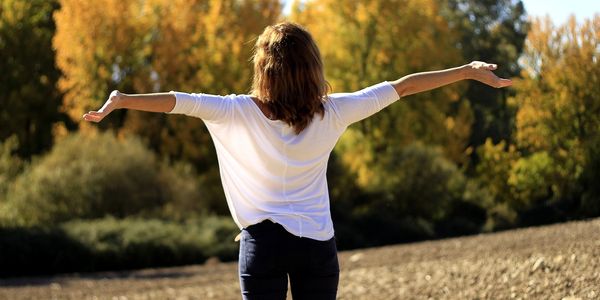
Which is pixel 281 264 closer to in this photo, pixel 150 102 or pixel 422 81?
pixel 150 102

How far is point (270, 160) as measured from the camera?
3814 mm

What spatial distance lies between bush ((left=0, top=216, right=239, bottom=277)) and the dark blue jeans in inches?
661

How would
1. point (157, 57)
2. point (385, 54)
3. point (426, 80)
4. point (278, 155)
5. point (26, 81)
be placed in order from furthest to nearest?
point (26, 81) → point (385, 54) → point (157, 57) → point (426, 80) → point (278, 155)

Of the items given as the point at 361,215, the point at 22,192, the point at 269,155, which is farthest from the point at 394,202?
the point at 269,155

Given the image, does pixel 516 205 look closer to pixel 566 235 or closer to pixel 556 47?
pixel 556 47

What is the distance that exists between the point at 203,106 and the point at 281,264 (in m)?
0.62

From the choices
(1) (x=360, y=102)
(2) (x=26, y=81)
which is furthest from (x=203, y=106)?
(2) (x=26, y=81)

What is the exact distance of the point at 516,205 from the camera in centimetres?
2659

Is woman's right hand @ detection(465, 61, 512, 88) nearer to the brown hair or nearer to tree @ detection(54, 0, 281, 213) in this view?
the brown hair

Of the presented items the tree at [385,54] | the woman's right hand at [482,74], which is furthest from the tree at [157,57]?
the woman's right hand at [482,74]

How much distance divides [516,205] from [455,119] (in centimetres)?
908

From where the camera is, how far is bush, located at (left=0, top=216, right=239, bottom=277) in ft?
65.3

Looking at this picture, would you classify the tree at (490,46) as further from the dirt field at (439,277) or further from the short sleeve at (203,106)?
the short sleeve at (203,106)

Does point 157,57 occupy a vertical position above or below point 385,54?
above
